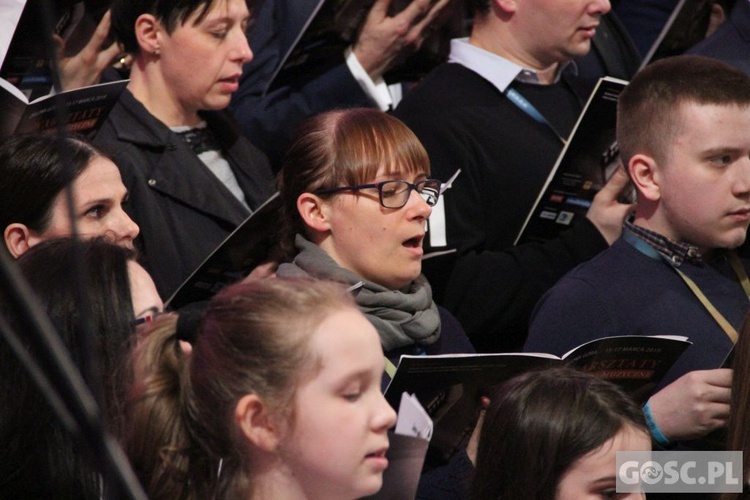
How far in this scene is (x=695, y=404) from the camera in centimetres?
267

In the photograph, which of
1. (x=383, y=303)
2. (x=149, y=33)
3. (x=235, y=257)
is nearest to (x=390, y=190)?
(x=383, y=303)

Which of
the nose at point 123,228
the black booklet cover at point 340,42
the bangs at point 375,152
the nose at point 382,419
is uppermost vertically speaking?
the black booklet cover at point 340,42

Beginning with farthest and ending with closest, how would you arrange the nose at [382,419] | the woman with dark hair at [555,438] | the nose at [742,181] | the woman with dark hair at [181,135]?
1. the woman with dark hair at [181,135]
2. the nose at [742,181]
3. the woman with dark hair at [555,438]
4. the nose at [382,419]

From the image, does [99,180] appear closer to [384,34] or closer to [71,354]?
[71,354]

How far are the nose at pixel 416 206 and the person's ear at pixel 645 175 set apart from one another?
2.32 ft

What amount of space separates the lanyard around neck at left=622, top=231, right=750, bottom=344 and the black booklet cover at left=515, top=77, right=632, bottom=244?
0.25 m

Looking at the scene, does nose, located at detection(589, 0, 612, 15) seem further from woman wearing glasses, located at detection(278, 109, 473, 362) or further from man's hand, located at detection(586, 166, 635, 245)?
woman wearing glasses, located at detection(278, 109, 473, 362)

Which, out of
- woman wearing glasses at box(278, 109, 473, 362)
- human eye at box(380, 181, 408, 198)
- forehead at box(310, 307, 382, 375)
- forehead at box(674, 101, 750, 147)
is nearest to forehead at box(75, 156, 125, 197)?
woman wearing glasses at box(278, 109, 473, 362)

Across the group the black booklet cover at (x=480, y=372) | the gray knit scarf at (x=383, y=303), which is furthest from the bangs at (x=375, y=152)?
the black booklet cover at (x=480, y=372)

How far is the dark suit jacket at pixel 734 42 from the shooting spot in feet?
12.0

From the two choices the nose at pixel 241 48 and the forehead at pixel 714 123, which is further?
the nose at pixel 241 48

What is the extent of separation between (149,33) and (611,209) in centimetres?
141

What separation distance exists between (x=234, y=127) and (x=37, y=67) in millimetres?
754

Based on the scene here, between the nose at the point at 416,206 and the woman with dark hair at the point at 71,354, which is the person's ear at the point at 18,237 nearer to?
the woman with dark hair at the point at 71,354
